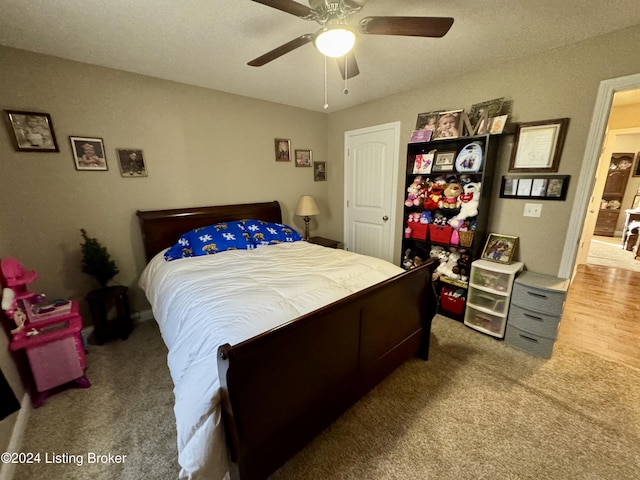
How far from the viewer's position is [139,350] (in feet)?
7.39

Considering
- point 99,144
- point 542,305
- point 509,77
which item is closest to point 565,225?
point 542,305

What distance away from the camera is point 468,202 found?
2455 millimetres

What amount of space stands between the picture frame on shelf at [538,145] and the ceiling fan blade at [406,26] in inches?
57.8

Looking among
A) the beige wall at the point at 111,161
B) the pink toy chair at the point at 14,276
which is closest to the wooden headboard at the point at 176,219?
the beige wall at the point at 111,161

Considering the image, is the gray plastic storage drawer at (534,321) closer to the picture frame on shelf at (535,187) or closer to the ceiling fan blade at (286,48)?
the picture frame on shelf at (535,187)

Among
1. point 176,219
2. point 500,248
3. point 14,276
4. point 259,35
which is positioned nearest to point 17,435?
point 14,276

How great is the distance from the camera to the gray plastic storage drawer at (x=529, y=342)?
2.06 metres

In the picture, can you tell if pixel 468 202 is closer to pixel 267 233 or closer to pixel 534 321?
pixel 534 321

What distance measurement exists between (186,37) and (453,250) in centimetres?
298

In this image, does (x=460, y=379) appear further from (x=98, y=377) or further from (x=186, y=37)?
(x=186, y=37)

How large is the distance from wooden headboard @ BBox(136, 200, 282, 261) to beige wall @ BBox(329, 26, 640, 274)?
7.80 feet

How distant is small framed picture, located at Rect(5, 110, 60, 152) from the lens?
1949 millimetres

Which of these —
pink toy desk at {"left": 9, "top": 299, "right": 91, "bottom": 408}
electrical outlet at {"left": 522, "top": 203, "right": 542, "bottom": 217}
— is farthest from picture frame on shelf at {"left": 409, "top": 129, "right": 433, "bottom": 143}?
pink toy desk at {"left": 9, "top": 299, "right": 91, "bottom": 408}

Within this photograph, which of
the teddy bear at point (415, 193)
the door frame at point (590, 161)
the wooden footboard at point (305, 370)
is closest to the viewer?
the wooden footboard at point (305, 370)
